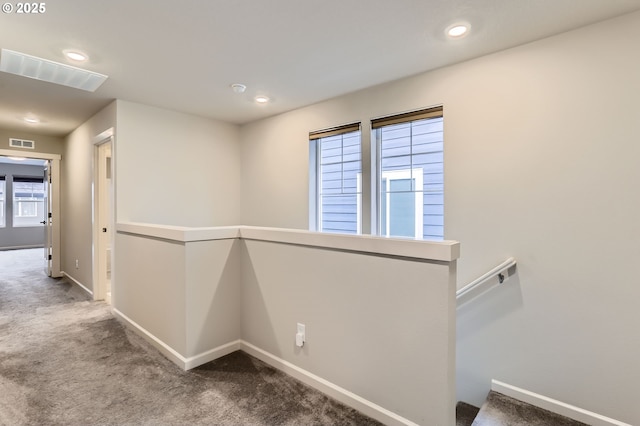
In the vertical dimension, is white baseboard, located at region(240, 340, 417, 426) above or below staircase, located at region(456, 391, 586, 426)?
above

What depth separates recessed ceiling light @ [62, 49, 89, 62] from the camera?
2428 mm

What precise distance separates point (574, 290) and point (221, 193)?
13.0 feet

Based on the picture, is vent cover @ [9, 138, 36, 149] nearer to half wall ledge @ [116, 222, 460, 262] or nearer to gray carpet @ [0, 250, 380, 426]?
gray carpet @ [0, 250, 380, 426]

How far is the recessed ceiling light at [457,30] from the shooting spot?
208 centimetres

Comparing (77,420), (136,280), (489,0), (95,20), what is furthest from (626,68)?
(136,280)

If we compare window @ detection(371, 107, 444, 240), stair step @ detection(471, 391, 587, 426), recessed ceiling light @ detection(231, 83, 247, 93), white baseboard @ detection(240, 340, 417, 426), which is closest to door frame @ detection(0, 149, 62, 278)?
recessed ceiling light @ detection(231, 83, 247, 93)

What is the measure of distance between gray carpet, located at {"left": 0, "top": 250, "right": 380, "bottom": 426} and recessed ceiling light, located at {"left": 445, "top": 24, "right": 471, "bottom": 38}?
2551 mm

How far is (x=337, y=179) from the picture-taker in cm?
367

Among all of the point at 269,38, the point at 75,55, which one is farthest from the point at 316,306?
the point at 75,55

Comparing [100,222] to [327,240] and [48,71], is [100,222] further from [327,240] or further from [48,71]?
[327,240]

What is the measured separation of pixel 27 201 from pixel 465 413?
12.2 m

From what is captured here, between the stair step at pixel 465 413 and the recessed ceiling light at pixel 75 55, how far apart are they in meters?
4.06

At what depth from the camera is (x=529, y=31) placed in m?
2.15

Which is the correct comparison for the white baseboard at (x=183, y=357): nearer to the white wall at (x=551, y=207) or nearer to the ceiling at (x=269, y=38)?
the white wall at (x=551, y=207)
